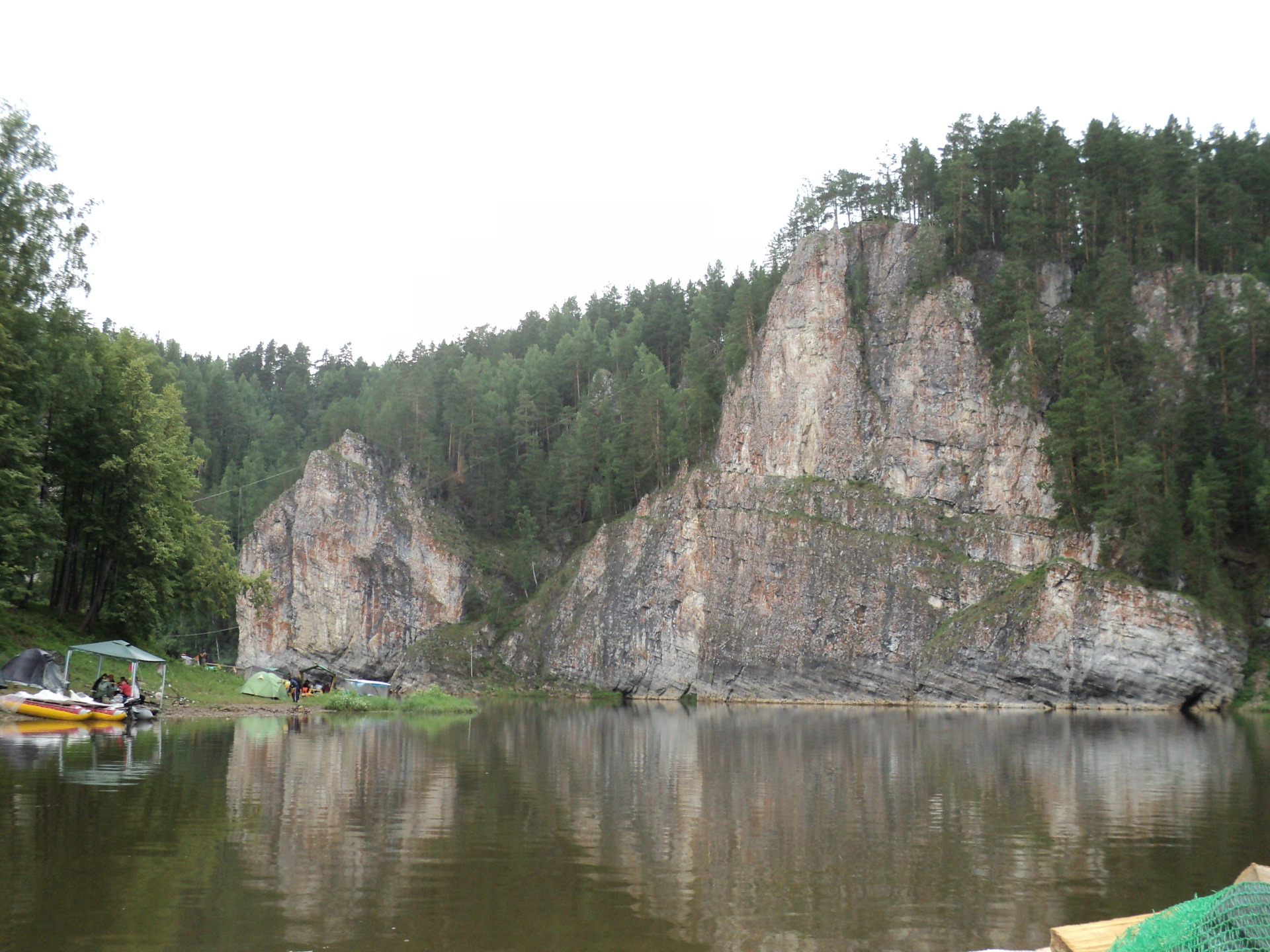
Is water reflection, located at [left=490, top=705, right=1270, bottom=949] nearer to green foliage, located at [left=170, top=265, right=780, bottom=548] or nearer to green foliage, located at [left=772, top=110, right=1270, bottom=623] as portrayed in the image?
green foliage, located at [left=772, top=110, right=1270, bottom=623]

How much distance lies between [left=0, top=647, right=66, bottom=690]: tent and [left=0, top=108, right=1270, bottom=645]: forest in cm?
260

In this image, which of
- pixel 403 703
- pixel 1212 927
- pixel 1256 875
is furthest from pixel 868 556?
pixel 1212 927

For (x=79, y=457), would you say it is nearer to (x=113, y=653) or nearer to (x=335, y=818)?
(x=113, y=653)

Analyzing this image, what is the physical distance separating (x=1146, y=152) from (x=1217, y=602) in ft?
134

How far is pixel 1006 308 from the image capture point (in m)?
76.9

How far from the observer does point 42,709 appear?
31922 mm

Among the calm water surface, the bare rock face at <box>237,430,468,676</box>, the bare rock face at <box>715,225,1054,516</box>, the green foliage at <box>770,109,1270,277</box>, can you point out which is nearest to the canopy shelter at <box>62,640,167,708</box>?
the calm water surface

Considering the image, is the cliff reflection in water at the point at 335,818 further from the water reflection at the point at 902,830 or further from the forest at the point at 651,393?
the forest at the point at 651,393

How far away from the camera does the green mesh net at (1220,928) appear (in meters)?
6.04

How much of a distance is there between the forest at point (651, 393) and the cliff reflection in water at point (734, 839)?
1824 cm

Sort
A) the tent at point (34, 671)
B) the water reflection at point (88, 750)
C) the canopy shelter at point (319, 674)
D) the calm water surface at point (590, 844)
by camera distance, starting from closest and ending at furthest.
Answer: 1. the calm water surface at point (590, 844)
2. the water reflection at point (88, 750)
3. the tent at point (34, 671)
4. the canopy shelter at point (319, 674)

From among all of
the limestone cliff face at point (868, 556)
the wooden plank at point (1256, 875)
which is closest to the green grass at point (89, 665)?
the wooden plank at point (1256, 875)

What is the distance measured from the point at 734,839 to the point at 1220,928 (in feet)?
33.1

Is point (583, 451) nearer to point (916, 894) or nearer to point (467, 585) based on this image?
point (467, 585)
